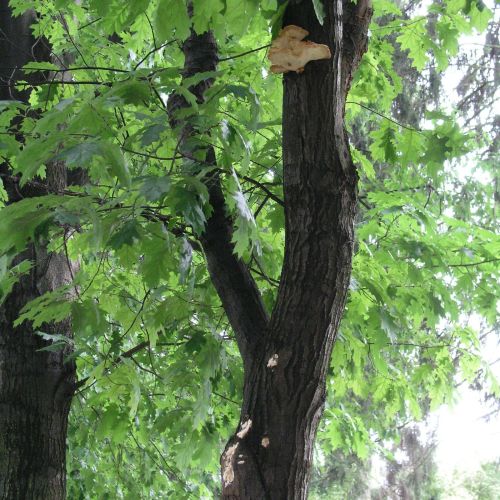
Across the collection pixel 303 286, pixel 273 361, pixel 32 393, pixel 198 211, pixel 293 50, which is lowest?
pixel 273 361

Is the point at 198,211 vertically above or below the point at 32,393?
below

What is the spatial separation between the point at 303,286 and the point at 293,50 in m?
0.61

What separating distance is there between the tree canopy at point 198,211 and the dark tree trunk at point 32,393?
11 centimetres

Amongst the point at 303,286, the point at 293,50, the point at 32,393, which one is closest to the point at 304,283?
the point at 303,286

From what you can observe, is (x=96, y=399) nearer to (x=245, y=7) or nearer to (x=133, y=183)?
(x=133, y=183)

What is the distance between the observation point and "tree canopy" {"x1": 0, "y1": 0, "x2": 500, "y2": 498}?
1.75 m

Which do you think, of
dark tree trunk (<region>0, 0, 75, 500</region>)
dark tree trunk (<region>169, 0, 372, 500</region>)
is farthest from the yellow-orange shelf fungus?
dark tree trunk (<region>0, 0, 75, 500</region>)

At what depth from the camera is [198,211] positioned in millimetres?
1717

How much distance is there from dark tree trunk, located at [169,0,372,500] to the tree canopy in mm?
57

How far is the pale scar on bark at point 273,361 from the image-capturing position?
184cm

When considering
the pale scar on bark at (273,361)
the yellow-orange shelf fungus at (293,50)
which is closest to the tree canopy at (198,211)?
the yellow-orange shelf fungus at (293,50)

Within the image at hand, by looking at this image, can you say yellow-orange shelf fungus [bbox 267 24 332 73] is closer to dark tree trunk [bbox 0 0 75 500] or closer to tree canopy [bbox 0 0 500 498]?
tree canopy [bbox 0 0 500 498]

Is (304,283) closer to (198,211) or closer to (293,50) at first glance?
(198,211)

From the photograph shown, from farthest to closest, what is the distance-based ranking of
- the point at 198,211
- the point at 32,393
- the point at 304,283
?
1. the point at 32,393
2. the point at 304,283
3. the point at 198,211
